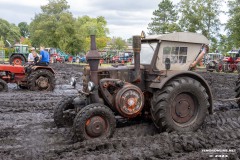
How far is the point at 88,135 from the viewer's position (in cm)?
539

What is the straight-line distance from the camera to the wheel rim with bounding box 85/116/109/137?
17.6ft

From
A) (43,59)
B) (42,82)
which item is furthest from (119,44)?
(42,82)

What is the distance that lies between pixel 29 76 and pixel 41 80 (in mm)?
513

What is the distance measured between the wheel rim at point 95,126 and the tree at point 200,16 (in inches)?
1226

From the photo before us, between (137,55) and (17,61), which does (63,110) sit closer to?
(137,55)

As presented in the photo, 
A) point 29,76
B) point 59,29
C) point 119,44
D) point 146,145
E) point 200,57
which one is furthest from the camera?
point 119,44

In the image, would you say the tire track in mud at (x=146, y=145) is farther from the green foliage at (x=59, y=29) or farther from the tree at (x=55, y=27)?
the tree at (x=55, y=27)

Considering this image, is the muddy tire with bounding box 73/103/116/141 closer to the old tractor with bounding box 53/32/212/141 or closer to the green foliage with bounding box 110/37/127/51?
the old tractor with bounding box 53/32/212/141

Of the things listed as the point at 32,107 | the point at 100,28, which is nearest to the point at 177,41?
the point at 32,107

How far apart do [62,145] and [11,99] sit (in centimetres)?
609

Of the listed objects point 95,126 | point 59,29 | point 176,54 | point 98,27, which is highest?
point 98,27

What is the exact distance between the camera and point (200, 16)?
114ft

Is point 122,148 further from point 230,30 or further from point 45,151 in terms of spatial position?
point 230,30

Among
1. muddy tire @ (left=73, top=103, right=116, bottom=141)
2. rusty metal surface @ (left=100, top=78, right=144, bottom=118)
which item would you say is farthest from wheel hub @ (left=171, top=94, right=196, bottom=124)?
muddy tire @ (left=73, top=103, right=116, bottom=141)
